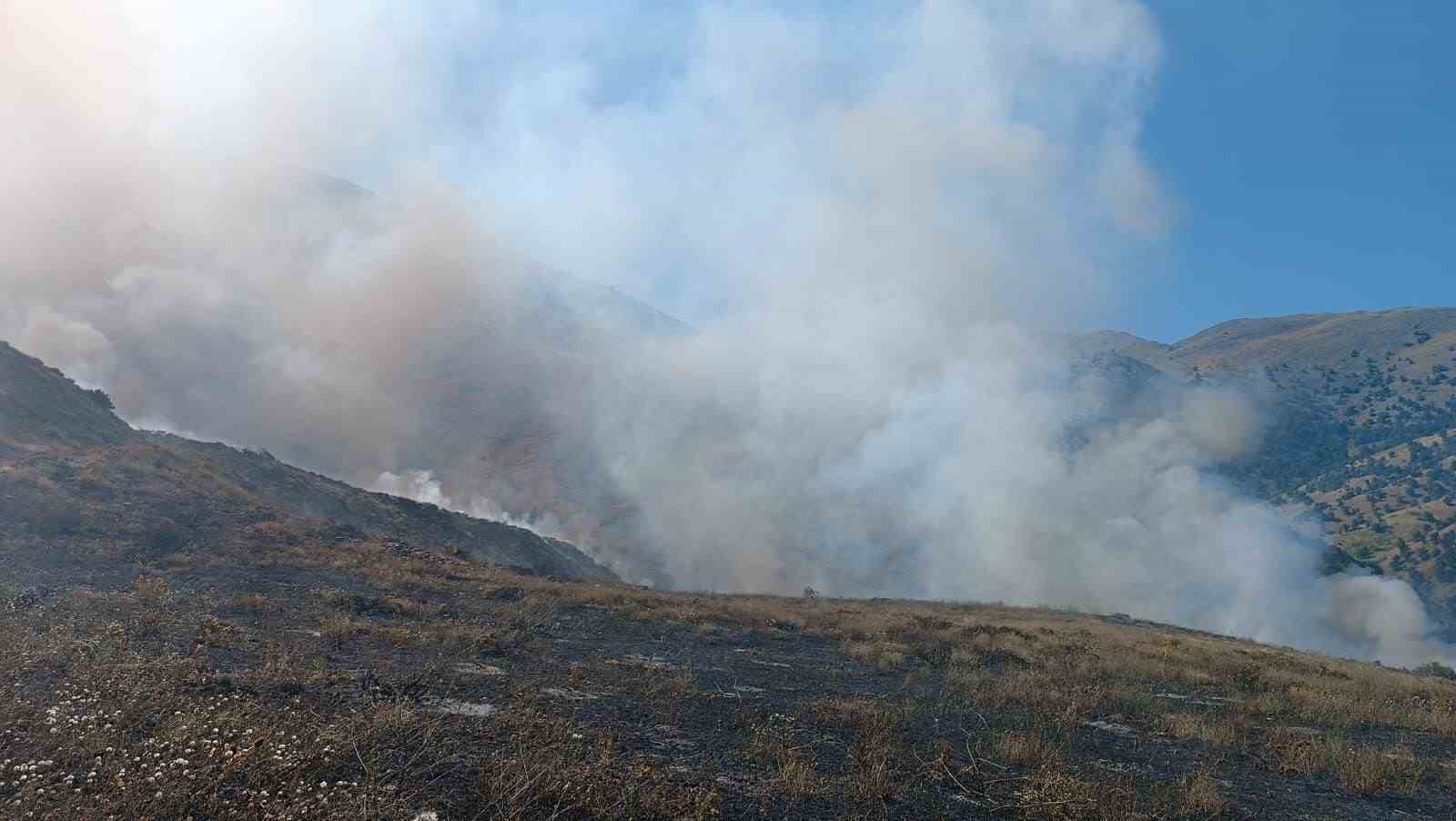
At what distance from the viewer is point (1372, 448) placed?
146500 mm

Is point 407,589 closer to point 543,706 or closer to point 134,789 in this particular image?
point 543,706

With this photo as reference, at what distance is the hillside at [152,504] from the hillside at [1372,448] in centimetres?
10050

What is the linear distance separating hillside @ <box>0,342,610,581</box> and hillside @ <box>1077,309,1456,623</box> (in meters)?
101

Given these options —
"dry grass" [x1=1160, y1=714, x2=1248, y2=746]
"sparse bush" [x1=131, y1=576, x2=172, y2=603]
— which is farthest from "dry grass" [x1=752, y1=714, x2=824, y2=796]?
"sparse bush" [x1=131, y1=576, x2=172, y2=603]

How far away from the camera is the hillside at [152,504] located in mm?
24234

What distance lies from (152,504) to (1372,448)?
176m

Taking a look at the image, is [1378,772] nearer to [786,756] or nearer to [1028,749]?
[1028,749]

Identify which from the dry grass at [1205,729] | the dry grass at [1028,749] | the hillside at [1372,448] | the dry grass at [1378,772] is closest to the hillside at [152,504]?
the dry grass at [1028,749]

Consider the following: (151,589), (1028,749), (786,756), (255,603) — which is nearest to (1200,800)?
(1028,749)

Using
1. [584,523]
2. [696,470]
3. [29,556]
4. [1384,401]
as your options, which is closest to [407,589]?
[29,556]

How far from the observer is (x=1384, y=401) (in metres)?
162

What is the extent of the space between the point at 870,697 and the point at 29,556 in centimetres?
2097

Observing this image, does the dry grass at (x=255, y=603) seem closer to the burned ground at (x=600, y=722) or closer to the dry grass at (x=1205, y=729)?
the burned ground at (x=600, y=722)

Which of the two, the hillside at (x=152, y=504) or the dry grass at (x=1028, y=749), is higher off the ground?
the hillside at (x=152, y=504)
